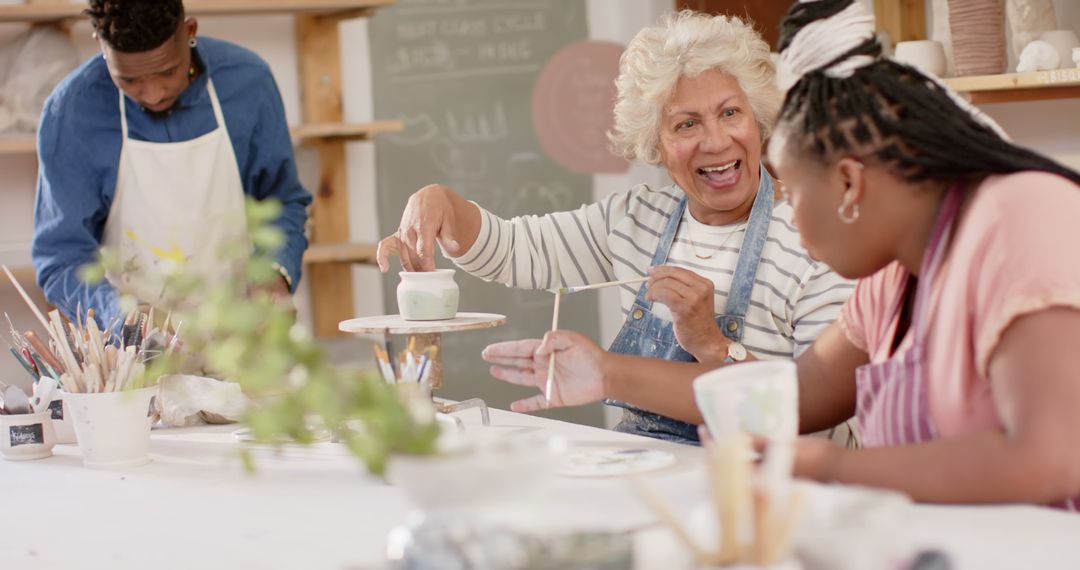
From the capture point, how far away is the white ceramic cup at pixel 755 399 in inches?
50.3

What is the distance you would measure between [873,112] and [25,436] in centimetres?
135

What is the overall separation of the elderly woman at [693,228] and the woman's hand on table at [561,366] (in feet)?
0.73

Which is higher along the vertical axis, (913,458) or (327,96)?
(327,96)

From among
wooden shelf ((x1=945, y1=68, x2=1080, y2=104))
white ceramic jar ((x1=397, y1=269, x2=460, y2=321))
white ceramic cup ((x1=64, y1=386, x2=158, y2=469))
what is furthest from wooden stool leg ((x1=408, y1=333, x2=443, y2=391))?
wooden shelf ((x1=945, y1=68, x2=1080, y2=104))

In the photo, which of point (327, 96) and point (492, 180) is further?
point (492, 180)

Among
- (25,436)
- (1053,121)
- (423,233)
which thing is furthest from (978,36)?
(25,436)

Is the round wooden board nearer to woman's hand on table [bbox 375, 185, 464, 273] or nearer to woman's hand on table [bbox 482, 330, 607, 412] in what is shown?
woman's hand on table [bbox 482, 330, 607, 412]

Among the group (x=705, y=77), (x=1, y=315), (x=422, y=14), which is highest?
(x=422, y=14)

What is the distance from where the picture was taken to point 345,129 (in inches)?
141

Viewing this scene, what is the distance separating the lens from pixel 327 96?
3.82 meters

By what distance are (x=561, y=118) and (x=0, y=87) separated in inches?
70.4

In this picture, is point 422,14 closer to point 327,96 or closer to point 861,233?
point 327,96

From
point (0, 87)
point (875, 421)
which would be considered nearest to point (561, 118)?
point (0, 87)

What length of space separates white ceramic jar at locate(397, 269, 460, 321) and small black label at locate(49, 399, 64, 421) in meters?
0.57
